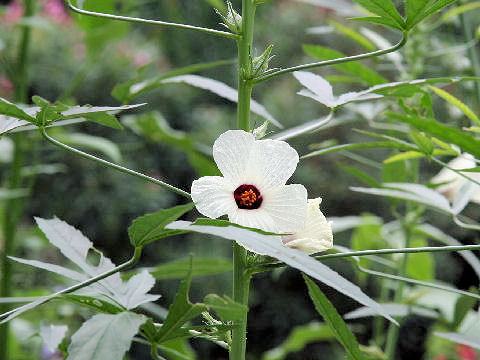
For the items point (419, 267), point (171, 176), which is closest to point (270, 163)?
point (419, 267)

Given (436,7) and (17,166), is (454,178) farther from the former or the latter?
(17,166)

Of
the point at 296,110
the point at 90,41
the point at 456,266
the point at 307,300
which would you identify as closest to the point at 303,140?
the point at 296,110

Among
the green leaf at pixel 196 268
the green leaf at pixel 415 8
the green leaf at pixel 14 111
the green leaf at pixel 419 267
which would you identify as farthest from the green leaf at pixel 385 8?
the green leaf at pixel 419 267

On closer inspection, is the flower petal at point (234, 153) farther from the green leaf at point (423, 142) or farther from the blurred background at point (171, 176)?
the blurred background at point (171, 176)

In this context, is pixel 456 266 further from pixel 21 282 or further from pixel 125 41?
pixel 21 282

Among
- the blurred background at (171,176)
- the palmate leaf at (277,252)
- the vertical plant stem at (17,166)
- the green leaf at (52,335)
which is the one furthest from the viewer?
the blurred background at (171,176)

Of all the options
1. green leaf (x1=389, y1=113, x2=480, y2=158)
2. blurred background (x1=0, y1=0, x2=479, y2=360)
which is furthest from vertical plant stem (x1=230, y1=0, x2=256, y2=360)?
blurred background (x1=0, y1=0, x2=479, y2=360)

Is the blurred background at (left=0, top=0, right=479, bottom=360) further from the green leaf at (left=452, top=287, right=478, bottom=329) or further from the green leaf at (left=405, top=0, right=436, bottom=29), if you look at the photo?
the green leaf at (left=405, top=0, right=436, bottom=29)
